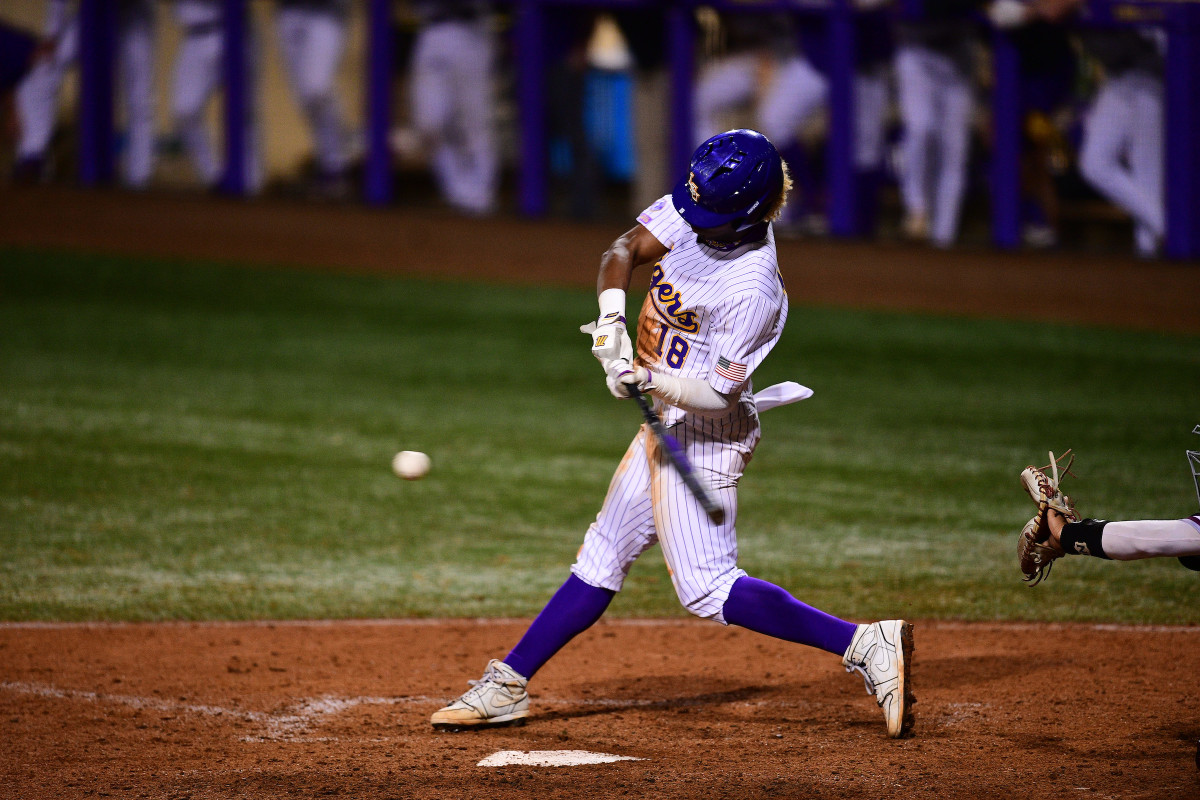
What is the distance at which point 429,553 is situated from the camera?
233 inches

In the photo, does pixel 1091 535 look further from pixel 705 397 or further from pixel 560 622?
pixel 560 622

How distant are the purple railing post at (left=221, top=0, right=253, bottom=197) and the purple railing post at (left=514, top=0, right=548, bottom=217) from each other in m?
2.67

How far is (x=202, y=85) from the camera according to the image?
13.6 m

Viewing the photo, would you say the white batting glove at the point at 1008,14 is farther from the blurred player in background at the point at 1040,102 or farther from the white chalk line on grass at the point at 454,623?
the white chalk line on grass at the point at 454,623

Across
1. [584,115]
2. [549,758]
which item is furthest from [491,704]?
[584,115]

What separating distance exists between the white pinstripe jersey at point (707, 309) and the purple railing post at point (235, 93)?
10.4 metres

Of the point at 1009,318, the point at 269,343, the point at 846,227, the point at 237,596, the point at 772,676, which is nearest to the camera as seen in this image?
the point at 772,676

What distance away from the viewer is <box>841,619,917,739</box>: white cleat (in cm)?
361

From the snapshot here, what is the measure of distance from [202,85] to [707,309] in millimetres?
11156

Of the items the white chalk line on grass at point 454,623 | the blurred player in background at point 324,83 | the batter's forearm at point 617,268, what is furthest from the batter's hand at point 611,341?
the blurred player in background at point 324,83

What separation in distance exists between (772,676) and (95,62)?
11589 mm

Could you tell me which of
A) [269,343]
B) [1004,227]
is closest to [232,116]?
[269,343]

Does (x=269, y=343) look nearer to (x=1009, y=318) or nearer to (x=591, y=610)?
(x=1009, y=318)

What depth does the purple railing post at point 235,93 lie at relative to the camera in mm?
13289
